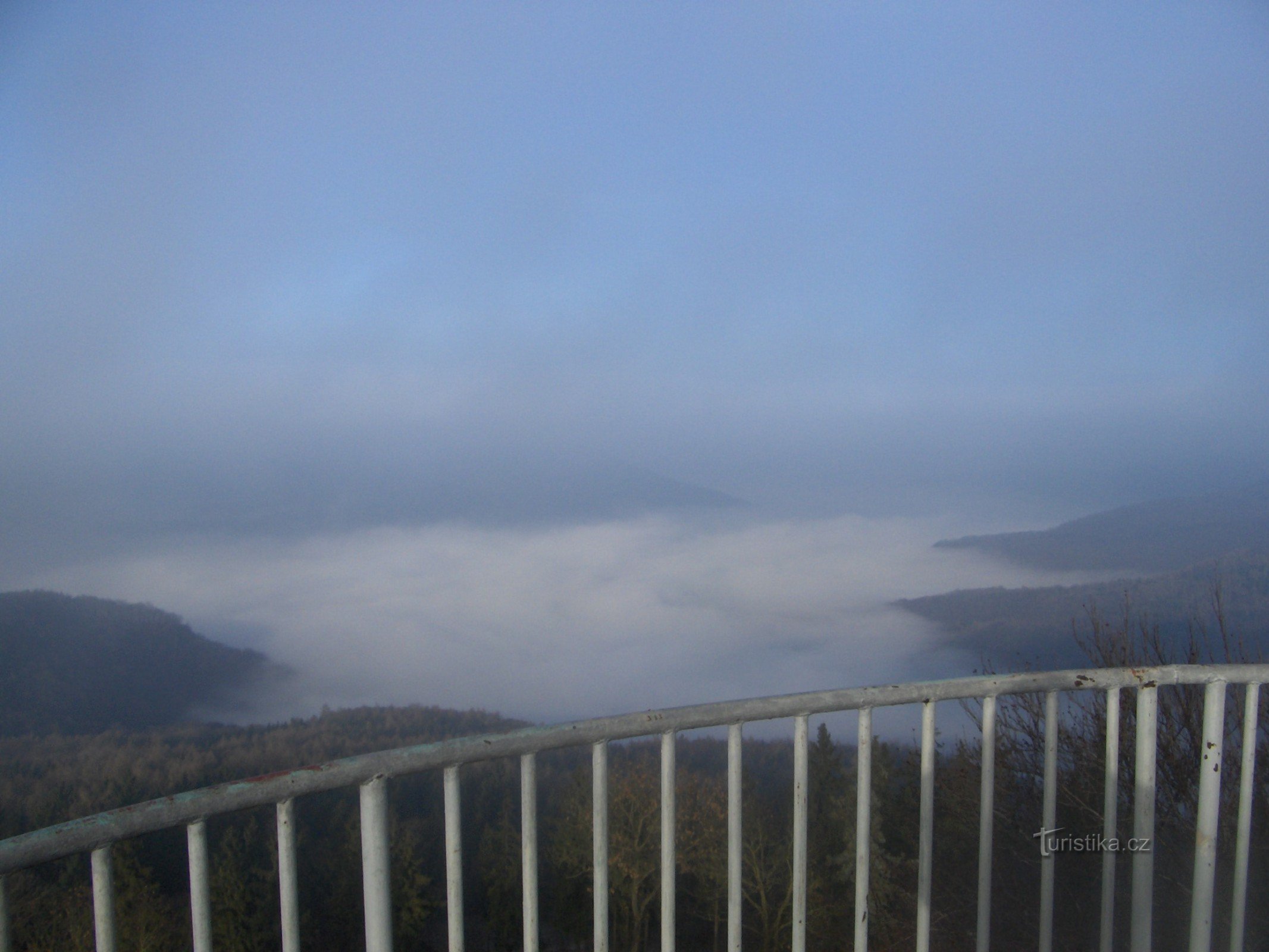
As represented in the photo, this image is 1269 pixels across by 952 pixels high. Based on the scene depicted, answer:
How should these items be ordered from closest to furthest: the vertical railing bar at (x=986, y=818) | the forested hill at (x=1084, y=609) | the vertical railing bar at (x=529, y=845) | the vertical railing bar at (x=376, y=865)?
the vertical railing bar at (x=376, y=865) → the vertical railing bar at (x=529, y=845) → the vertical railing bar at (x=986, y=818) → the forested hill at (x=1084, y=609)

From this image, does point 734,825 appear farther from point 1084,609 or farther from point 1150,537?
point 1150,537

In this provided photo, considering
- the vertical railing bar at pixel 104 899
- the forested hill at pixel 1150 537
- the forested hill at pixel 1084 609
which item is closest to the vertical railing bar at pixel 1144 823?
the vertical railing bar at pixel 104 899

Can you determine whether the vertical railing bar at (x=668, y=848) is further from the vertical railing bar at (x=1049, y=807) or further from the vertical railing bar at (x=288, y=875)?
the vertical railing bar at (x=1049, y=807)

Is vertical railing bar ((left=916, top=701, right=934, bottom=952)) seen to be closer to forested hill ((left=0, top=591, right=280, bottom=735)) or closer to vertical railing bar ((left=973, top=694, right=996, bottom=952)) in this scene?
vertical railing bar ((left=973, top=694, right=996, bottom=952))

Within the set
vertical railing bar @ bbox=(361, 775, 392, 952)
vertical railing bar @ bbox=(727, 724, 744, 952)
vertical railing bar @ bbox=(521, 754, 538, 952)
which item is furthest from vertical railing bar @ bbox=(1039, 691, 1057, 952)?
vertical railing bar @ bbox=(361, 775, 392, 952)

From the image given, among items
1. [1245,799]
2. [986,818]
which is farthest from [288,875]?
[1245,799]

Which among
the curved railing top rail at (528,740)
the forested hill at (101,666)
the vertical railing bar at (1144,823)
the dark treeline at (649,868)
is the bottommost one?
the forested hill at (101,666)
